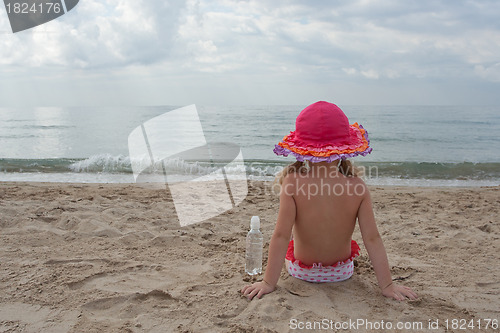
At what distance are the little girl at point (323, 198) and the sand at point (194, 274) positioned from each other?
0.74ft

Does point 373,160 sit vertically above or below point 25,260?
below

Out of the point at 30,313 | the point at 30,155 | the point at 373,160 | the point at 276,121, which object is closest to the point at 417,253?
the point at 30,313

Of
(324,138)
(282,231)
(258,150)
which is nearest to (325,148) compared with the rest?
(324,138)

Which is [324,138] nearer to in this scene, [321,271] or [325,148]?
[325,148]

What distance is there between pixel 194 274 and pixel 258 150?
35.9ft

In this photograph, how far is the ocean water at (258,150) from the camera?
30.5 feet

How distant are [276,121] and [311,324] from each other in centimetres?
2043

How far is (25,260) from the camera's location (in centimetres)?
320

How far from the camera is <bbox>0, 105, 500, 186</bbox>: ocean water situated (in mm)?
9289

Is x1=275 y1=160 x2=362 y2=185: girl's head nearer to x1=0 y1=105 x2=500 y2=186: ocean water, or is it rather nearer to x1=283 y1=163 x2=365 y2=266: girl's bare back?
x1=283 y1=163 x2=365 y2=266: girl's bare back

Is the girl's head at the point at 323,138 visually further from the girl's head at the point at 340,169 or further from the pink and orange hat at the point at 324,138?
the girl's head at the point at 340,169

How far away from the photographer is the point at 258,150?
45.7 feet

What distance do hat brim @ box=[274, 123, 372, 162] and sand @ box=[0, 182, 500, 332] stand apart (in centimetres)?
94

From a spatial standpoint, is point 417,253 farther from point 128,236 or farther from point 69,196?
point 69,196
